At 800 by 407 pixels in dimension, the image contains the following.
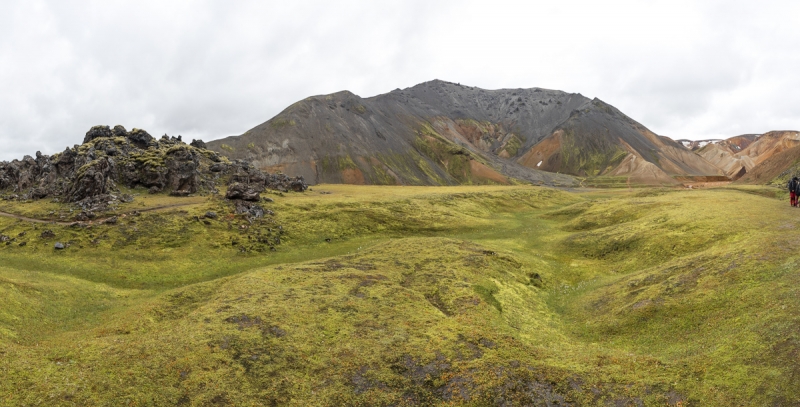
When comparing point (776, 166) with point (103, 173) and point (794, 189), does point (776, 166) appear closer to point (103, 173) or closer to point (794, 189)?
point (794, 189)

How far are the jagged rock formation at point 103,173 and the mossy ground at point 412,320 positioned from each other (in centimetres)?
1510

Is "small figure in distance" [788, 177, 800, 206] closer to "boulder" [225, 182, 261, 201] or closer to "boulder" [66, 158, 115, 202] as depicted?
"boulder" [225, 182, 261, 201]

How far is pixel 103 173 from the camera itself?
7219 centimetres

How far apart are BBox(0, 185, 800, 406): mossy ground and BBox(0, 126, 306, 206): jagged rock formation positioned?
15.1 m

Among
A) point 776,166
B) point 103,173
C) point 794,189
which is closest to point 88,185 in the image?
point 103,173

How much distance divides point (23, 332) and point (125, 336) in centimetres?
688

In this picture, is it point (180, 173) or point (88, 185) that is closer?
point (88, 185)

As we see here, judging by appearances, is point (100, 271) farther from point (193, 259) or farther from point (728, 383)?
point (728, 383)

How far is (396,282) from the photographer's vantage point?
38281 millimetres

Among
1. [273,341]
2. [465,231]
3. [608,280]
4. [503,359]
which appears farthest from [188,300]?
[465,231]

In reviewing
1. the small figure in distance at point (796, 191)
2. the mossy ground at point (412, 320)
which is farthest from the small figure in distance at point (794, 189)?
the mossy ground at point (412, 320)

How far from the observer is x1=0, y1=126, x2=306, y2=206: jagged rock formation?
229ft

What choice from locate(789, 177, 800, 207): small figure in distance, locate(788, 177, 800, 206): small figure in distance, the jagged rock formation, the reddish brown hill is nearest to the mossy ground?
locate(789, 177, 800, 207): small figure in distance

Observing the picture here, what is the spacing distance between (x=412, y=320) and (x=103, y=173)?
70.2 m
